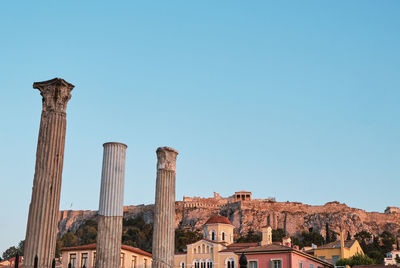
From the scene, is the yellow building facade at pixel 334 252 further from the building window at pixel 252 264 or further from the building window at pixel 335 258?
the building window at pixel 252 264

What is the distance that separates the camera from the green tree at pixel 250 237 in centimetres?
9521

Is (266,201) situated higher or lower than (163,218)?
higher

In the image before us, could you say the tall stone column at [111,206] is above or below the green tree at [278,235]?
below

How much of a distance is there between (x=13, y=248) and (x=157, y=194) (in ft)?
287

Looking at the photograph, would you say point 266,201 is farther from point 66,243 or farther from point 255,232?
point 66,243

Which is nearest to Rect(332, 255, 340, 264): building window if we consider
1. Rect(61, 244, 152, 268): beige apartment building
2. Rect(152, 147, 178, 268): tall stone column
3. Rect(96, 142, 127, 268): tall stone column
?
Rect(61, 244, 152, 268): beige apartment building

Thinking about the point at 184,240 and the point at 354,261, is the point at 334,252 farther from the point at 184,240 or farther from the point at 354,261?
the point at 184,240

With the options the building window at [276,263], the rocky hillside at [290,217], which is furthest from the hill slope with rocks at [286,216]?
the building window at [276,263]

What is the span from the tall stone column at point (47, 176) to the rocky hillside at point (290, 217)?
9773 centimetres

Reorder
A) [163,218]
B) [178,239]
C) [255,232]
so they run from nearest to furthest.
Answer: [163,218] → [178,239] → [255,232]

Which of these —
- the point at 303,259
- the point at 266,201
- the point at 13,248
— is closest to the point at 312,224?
the point at 266,201

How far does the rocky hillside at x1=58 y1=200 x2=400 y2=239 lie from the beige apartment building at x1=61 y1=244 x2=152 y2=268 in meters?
66.2

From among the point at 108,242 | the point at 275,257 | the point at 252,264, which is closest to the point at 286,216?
the point at 252,264

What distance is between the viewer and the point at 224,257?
50.9 m
